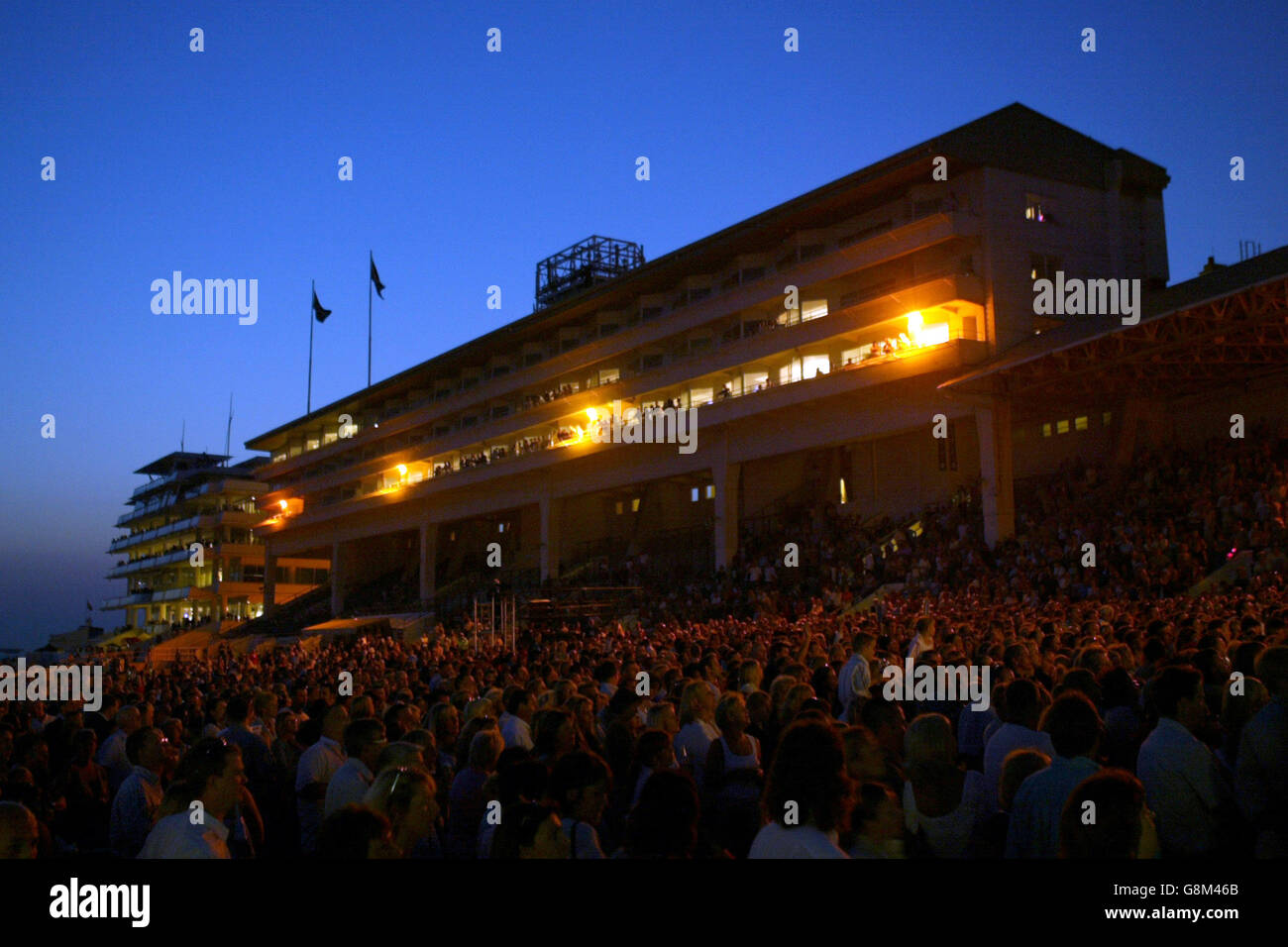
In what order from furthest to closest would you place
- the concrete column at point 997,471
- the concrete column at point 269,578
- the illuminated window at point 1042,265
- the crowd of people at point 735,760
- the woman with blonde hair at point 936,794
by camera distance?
1. the concrete column at point 269,578
2. the illuminated window at point 1042,265
3. the concrete column at point 997,471
4. the woman with blonde hair at point 936,794
5. the crowd of people at point 735,760

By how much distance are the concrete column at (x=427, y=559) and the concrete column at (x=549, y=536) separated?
10.8m

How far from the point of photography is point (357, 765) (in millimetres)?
6355

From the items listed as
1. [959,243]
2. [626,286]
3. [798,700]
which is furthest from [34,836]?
[626,286]

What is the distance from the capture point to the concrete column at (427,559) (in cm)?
5475

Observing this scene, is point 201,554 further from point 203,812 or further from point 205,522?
point 203,812

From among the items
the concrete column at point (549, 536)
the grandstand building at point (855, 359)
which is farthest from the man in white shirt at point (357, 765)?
the concrete column at point (549, 536)

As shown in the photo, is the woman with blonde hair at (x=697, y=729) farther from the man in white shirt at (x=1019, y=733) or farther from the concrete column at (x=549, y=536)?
the concrete column at (x=549, y=536)

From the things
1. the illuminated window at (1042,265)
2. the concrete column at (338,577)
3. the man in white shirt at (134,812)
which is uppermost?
the illuminated window at (1042,265)

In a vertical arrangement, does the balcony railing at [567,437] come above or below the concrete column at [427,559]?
above

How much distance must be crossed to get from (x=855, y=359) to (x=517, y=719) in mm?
25623

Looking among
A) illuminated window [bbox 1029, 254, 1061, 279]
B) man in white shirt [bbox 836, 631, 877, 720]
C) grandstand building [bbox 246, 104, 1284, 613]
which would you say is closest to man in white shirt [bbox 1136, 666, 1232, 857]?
man in white shirt [bbox 836, 631, 877, 720]

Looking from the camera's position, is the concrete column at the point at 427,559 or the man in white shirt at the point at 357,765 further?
the concrete column at the point at 427,559

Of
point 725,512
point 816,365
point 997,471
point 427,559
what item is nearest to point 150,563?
point 427,559

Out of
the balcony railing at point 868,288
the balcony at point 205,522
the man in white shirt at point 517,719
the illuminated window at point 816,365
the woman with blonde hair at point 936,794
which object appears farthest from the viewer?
the balcony at point 205,522
